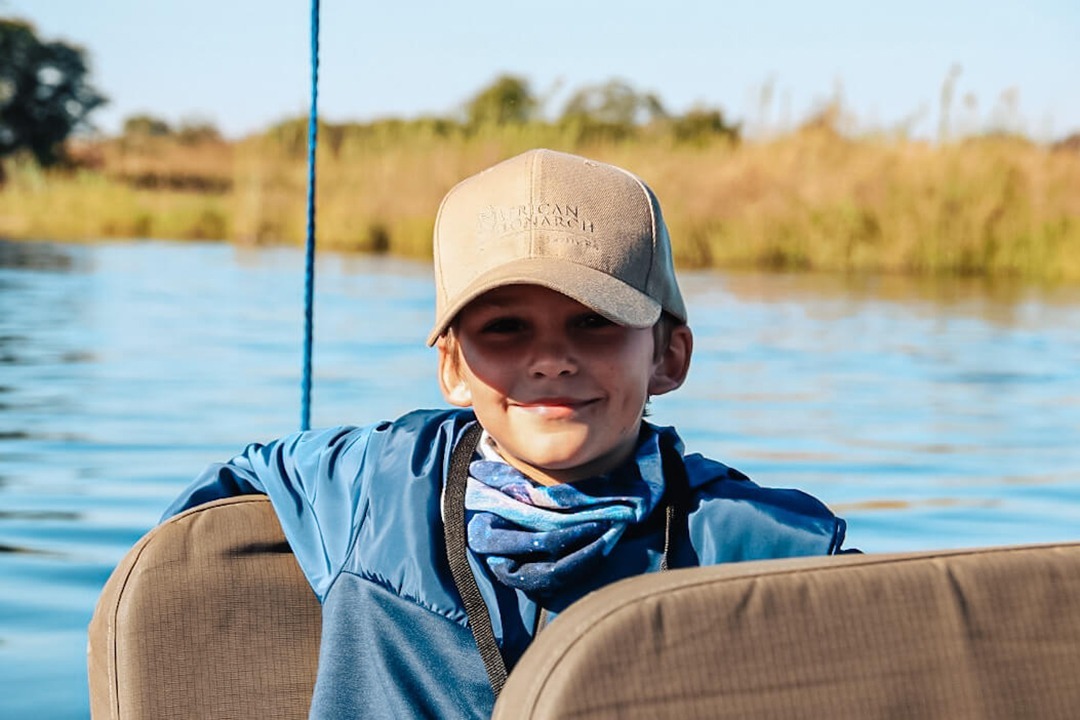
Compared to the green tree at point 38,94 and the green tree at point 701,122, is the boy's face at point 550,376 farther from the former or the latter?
the green tree at point 38,94

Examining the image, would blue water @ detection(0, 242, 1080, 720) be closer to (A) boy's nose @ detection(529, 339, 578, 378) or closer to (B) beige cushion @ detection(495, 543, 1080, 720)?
(A) boy's nose @ detection(529, 339, 578, 378)

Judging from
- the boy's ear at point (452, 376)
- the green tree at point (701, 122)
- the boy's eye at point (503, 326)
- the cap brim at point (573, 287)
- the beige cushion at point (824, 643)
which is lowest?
the green tree at point (701, 122)

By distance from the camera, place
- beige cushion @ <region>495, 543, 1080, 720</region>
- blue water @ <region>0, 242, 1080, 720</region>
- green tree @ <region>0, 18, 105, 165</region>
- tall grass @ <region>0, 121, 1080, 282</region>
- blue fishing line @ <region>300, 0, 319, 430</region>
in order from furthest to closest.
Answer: green tree @ <region>0, 18, 105, 165</region>, tall grass @ <region>0, 121, 1080, 282</region>, blue water @ <region>0, 242, 1080, 720</region>, blue fishing line @ <region>300, 0, 319, 430</region>, beige cushion @ <region>495, 543, 1080, 720</region>

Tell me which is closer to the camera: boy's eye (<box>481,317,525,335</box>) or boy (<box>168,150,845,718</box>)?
boy (<box>168,150,845,718</box>)

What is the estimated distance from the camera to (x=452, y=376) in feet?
7.14

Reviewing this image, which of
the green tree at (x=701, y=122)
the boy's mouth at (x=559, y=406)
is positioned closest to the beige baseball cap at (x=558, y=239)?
the boy's mouth at (x=559, y=406)

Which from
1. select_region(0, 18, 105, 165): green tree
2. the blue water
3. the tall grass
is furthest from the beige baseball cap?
select_region(0, 18, 105, 165): green tree

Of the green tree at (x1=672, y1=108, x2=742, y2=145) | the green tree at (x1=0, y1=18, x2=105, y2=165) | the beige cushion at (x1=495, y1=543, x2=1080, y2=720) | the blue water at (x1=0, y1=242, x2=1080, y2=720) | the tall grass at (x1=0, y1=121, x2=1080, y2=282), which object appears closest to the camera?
the beige cushion at (x1=495, y1=543, x2=1080, y2=720)

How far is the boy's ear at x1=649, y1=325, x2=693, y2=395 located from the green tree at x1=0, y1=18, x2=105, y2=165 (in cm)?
3426

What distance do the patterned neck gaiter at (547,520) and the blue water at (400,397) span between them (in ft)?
5.96

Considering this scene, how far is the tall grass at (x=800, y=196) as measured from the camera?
1562cm

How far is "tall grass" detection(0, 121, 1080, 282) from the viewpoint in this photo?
15617mm

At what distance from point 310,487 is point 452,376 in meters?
0.24

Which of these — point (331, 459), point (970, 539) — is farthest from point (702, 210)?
point (331, 459)
